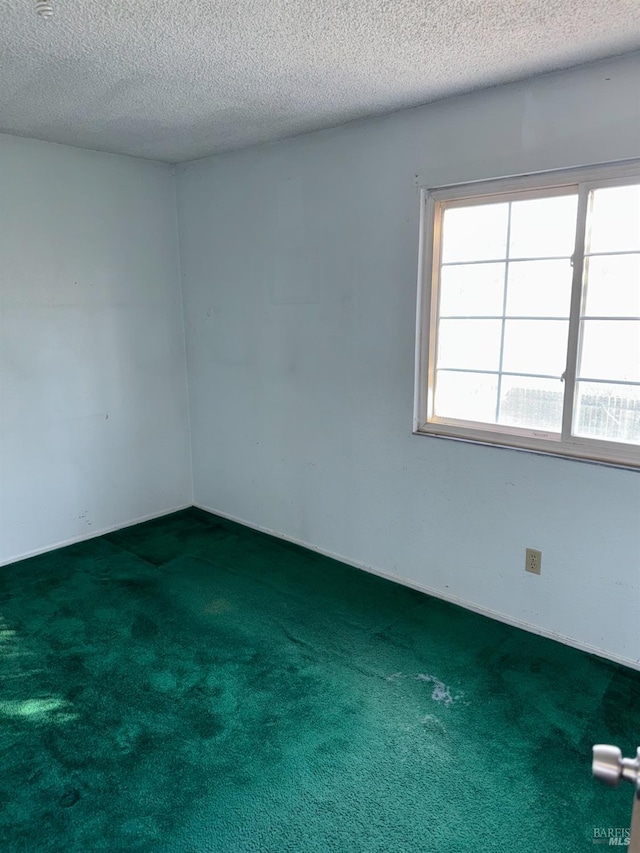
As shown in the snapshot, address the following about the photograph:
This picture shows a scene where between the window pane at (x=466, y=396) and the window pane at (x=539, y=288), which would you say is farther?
the window pane at (x=466, y=396)

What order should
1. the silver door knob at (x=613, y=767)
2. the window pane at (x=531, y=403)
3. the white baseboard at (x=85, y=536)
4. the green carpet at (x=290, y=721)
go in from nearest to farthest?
the silver door knob at (x=613, y=767) < the green carpet at (x=290, y=721) < the window pane at (x=531, y=403) < the white baseboard at (x=85, y=536)

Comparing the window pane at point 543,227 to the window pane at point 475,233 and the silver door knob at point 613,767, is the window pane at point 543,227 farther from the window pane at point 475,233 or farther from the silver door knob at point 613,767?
the silver door knob at point 613,767

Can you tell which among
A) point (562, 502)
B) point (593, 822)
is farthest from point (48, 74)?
point (593, 822)

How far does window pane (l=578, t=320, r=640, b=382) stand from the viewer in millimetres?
2361

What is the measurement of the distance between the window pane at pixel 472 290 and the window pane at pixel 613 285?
39 cm

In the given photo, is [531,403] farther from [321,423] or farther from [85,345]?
[85,345]

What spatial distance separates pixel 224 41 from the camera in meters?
Answer: 2.04

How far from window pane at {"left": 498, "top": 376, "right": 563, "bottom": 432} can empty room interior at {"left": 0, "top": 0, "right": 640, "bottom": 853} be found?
2 centimetres

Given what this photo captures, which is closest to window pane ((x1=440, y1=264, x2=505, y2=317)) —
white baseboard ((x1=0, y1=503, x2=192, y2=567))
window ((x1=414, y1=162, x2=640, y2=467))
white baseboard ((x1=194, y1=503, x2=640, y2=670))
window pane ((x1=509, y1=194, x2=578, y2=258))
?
window ((x1=414, y1=162, x2=640, y2=467))

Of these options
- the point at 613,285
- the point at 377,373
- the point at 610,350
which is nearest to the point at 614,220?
the point at 613,285

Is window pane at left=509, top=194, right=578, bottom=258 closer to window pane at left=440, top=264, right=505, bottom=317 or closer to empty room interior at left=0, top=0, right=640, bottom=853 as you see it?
empty room interior at left=0, top=0, right=640, bottom=853

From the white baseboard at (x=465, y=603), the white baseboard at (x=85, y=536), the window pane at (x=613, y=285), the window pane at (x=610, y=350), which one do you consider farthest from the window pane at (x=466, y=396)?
the white baseboard at (x=85, y=536)

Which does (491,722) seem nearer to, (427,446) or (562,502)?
(562,502)

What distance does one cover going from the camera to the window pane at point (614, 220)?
2301mm
